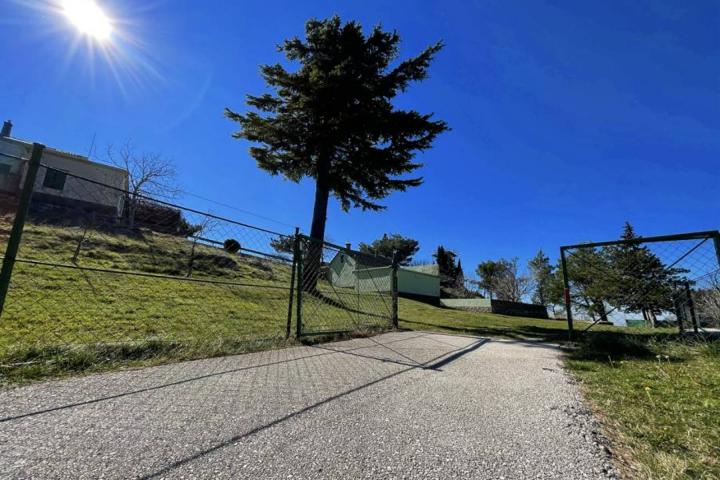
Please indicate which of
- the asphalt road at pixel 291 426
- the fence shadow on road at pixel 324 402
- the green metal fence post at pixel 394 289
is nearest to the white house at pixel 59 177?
the green metal fence post at pixel 394 289

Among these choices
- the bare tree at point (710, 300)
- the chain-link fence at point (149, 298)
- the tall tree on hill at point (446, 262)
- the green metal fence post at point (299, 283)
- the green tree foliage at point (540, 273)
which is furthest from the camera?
the tall tree on hill at point (446, 262)

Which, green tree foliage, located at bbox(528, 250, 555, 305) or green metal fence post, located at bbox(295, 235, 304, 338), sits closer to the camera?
green metal fence post, located at bbox(295, 235, 304, 338)

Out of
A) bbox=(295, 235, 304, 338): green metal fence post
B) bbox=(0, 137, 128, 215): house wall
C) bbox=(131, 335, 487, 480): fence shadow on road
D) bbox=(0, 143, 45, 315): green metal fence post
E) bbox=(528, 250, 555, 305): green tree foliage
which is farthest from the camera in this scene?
bbox=(528, 250, 555, 305): green tree foliage

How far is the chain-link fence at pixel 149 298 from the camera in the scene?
2885mm

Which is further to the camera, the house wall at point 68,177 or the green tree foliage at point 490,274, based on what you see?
the green tree foliage at point 490,274

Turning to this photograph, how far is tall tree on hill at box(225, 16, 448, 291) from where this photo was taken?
1236 centimetres

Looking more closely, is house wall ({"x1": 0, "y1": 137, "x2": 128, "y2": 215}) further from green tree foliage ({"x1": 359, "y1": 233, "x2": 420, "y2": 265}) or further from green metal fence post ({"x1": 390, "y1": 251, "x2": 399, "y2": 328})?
green tree foliage ({"x1": 359, "y1": 233, "x2": 420, "y2": 265})

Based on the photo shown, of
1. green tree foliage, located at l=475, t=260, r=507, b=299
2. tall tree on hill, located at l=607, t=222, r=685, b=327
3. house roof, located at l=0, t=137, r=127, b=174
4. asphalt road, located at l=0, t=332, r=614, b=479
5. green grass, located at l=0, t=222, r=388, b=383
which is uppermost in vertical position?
house roof, located at l=0, t=137, r=127, b=174

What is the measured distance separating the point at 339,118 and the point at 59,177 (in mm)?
17526

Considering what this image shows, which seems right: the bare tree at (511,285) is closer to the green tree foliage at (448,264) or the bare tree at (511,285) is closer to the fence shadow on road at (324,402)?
the green tree foliage at (448,264)

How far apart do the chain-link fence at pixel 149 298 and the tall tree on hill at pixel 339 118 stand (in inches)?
227

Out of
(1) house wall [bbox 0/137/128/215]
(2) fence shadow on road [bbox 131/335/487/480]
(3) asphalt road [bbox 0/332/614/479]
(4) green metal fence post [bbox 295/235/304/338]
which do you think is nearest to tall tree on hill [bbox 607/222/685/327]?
(2) fence shadow on road [bbox 131/335/487/480]

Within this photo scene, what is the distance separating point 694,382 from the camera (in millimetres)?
3006

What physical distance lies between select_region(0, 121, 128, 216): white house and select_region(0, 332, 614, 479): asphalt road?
16.3 metres
